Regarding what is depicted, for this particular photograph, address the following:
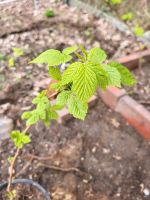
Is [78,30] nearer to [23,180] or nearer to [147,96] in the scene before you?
[147,96]

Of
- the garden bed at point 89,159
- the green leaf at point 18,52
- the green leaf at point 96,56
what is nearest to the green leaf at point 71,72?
the green leaf at point 96,56

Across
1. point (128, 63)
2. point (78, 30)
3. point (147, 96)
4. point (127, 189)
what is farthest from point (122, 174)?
point (78, 30)

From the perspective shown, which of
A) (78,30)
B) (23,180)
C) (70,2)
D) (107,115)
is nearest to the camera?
(23,180)

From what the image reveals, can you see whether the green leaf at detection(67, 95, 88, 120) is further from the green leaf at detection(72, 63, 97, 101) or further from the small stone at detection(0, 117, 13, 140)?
the small stone at detection(0, 117, 13, 140)

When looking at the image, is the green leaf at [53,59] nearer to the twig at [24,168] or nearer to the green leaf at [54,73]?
the green leaf at [54,73]

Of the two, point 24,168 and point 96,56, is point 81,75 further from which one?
point 24,168

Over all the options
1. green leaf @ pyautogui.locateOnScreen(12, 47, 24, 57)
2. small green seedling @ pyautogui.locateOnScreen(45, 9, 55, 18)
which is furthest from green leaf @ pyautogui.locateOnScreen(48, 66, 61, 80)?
small green seedling @ pyautogui.locateOnScreen(45, 9, 55, 18)
